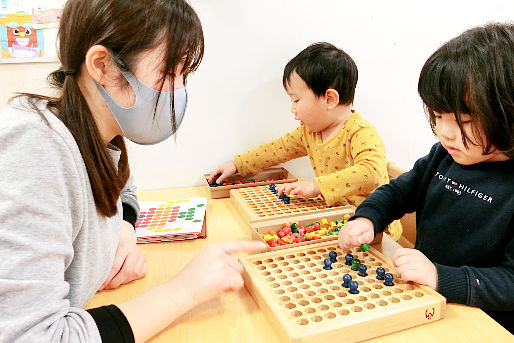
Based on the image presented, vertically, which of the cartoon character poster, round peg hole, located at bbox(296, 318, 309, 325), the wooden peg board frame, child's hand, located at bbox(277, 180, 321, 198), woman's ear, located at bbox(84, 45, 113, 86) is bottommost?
the wooden peg board frame

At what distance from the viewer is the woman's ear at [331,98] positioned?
48.8 inches

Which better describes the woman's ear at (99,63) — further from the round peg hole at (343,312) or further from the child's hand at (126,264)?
the round peg hole at (343,312)

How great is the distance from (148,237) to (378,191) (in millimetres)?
570

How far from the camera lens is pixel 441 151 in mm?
912

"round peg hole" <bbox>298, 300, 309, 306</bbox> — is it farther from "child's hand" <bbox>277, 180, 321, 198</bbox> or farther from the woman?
"child's hand" <bbox>277, 180, 321, 198</bbox>

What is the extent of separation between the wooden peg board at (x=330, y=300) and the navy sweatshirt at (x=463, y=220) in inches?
3.1

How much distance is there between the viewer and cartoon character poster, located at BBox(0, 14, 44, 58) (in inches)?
45.5

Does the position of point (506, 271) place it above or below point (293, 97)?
below

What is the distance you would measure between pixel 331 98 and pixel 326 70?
0.09 metres

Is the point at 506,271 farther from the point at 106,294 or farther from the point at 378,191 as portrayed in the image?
the point at 106,294

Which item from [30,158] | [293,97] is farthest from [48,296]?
[293,97]

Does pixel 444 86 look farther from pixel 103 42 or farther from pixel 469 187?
pixel 103 42

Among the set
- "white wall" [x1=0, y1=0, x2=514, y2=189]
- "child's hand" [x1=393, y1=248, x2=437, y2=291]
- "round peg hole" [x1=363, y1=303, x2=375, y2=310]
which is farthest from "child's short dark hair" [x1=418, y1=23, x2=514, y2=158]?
"white wall" [x1=0, y1=0, x2=514, y2=189]

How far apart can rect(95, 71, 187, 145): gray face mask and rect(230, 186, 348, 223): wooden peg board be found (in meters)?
0.33
